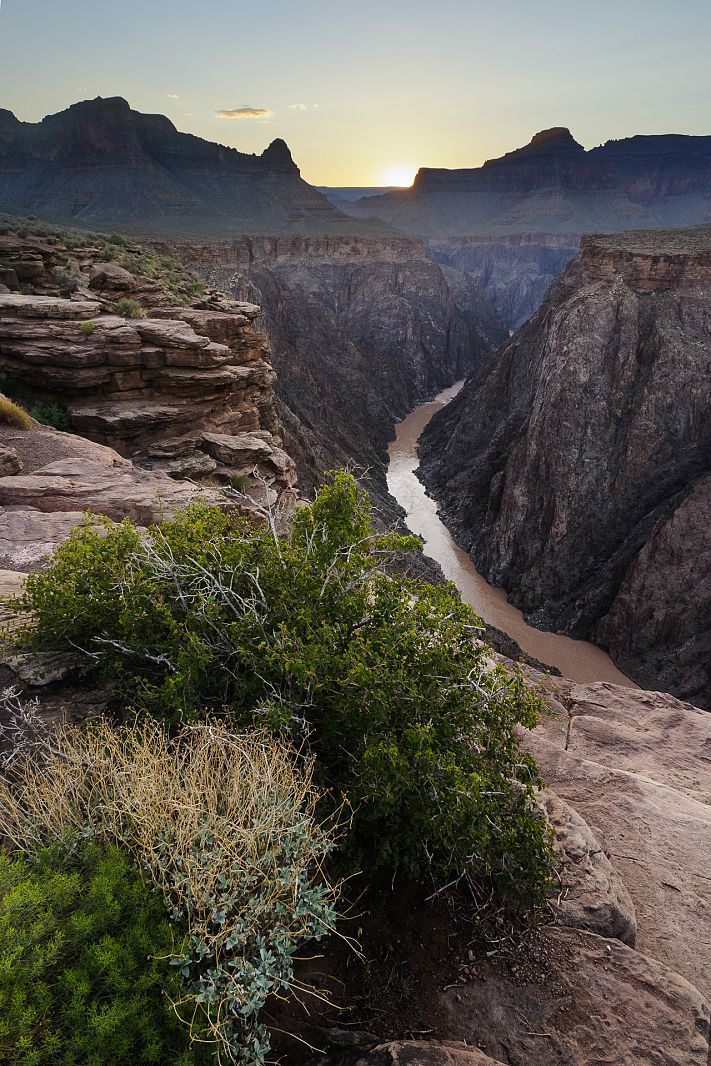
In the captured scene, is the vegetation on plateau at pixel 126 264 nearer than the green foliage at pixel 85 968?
No

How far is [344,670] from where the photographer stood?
4.37 m

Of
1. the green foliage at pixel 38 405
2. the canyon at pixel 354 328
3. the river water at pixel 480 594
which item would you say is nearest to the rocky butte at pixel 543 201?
the canyon at pixel 354 328

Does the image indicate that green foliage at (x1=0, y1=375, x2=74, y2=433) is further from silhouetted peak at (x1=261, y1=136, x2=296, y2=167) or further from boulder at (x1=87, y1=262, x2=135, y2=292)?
silhouetted peak at (x1=261, y1=136, x2=296, y2=167)

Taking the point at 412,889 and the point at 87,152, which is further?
the point at 87,152

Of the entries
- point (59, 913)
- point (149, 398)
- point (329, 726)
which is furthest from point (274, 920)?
point (149, 398)

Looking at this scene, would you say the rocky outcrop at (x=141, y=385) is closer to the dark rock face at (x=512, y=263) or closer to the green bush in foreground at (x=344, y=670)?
the green bush in foreground at (x=344, y=670)

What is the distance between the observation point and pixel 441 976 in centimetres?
376

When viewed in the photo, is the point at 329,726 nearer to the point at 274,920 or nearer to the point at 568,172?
the point at 274,920

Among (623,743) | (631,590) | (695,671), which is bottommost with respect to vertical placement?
(695,671)

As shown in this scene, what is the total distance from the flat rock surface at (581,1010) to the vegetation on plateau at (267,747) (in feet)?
1.51

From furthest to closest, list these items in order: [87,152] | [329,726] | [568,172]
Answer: [568,172], [87,152], [329,726]

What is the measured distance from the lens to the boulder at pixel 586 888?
165 inches

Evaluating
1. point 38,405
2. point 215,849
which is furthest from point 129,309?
point 215,849

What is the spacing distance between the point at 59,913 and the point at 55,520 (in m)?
6.54
